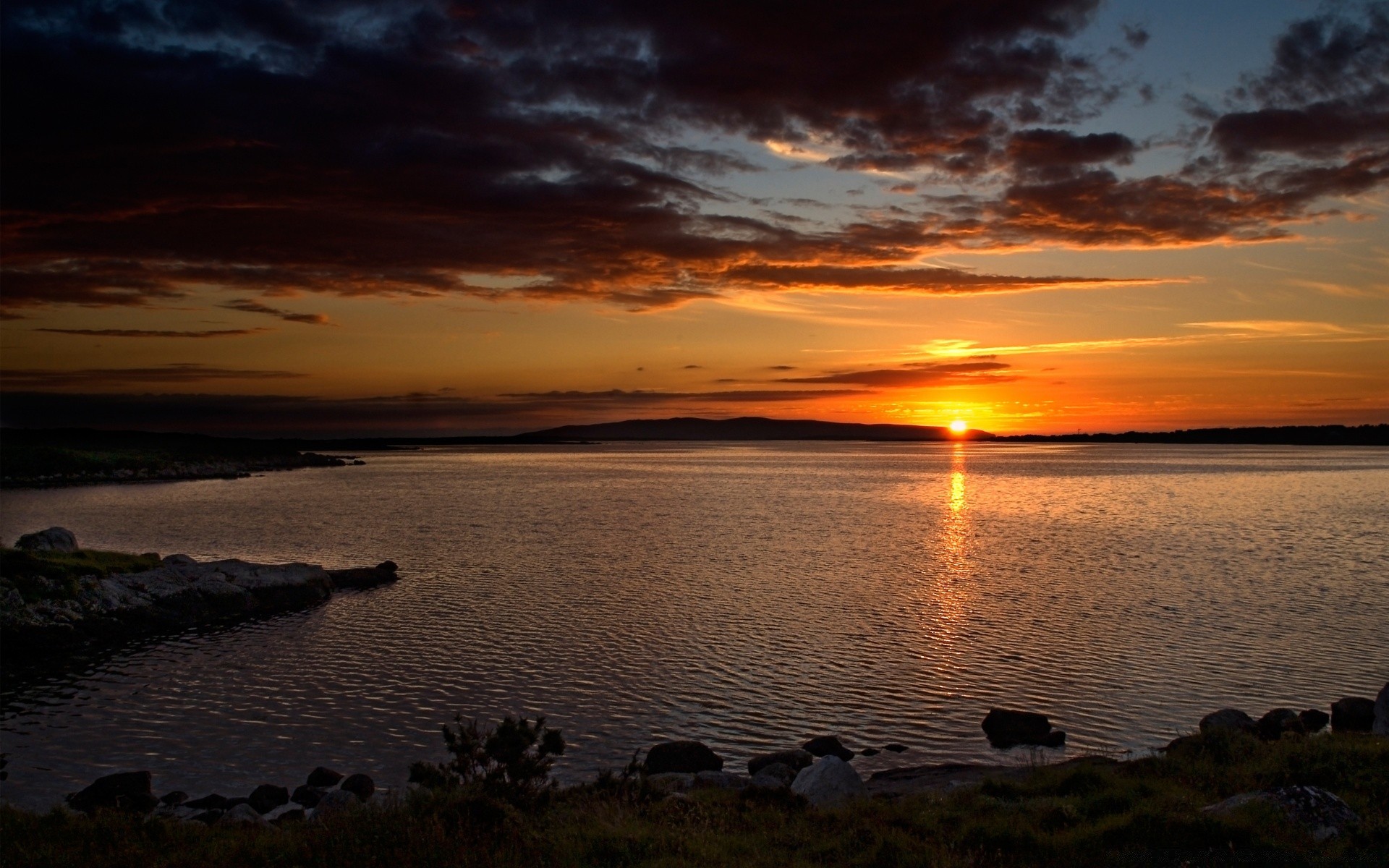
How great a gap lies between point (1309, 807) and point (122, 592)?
39.2m

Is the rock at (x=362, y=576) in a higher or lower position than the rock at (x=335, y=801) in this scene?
lower

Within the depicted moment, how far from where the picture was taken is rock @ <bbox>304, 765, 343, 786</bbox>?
1867 cm

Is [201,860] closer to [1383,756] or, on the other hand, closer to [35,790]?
[35,790]

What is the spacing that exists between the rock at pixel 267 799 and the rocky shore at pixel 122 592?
59.8 ft

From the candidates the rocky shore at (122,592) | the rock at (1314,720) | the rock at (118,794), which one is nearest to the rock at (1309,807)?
the rock at (1314,720)

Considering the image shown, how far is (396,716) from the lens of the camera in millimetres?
23734

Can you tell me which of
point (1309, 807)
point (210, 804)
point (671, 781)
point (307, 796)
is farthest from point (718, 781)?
point (210, 804)

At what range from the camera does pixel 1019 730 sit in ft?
69.6

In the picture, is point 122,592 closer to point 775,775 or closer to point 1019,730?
point 775,775

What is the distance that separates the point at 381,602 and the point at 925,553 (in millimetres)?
33172

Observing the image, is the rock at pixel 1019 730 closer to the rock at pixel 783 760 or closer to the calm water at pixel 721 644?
the calm water at pixel 721 644

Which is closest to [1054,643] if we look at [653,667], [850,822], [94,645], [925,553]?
[653,667]

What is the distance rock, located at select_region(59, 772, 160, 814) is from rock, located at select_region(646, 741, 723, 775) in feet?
32.7

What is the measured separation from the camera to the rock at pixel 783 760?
18938mm
